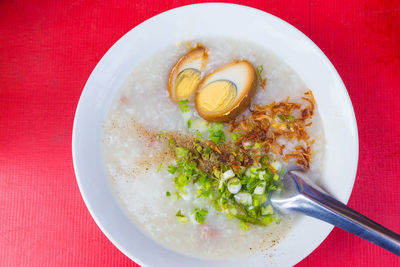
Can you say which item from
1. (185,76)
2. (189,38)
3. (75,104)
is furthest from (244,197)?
(75,104)

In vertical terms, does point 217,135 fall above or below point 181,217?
above

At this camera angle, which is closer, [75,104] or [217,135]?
[217,135]

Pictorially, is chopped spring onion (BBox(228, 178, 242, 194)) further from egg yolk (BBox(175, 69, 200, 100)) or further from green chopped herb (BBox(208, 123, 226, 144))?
egg yolk (BBox(175, 69, 200, 100))

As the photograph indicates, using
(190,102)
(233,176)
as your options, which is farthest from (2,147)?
(233,176)

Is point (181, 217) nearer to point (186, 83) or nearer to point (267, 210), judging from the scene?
point (267, 210)

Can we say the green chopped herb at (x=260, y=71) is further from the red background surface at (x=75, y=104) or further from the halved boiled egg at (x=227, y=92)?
the red background surface at (x=75, y=104)

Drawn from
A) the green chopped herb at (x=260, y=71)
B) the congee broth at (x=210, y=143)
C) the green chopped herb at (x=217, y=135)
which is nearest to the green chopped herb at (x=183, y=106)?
the congee broth at (x=210, y=143)

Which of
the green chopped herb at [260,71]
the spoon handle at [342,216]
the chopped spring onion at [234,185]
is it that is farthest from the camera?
the green chopped herb at [260,71]

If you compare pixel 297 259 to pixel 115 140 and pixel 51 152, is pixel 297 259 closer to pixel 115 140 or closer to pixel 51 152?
pixel 115 140
